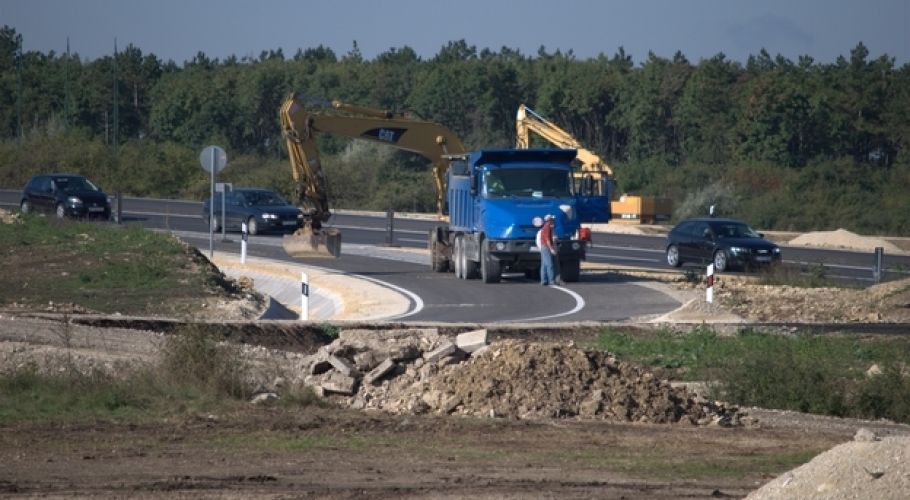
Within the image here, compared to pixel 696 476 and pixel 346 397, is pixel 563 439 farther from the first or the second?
pixel 346 397

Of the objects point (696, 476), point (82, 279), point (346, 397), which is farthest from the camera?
point (82, 279)

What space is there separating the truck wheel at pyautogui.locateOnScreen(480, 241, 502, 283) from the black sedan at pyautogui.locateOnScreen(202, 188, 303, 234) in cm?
1548

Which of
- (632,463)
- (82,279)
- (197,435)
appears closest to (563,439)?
(632,463)

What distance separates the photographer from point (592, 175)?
34.0 meters

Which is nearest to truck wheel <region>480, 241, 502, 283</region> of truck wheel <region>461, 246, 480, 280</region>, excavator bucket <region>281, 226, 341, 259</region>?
truck wheel <region>461, 246, 480, 280</region>

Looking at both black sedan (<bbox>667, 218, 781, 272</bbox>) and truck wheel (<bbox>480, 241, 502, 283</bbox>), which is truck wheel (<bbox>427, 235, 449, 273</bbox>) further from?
black sedan (<bbox>667, 218, 781, 272</bbox>)

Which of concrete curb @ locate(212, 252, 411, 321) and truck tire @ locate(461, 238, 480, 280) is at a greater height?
truck tire @ locate(461, 238, 480, 280)

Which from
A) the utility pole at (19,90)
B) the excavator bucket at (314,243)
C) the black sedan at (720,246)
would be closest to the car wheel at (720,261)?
the black sedan at (720,246)

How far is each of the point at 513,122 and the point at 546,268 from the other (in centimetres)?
6035

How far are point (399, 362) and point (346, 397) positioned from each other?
81 centimetres

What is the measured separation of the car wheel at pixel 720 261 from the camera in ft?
130

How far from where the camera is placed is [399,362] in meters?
16.8

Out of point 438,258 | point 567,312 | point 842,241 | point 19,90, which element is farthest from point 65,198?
point 19,90

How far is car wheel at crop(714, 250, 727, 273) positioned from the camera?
130 ft
